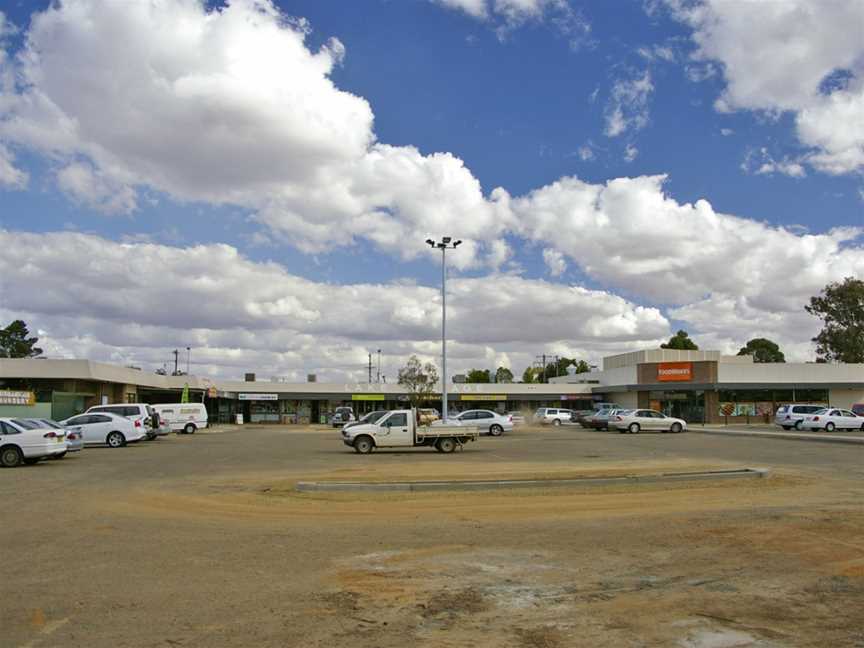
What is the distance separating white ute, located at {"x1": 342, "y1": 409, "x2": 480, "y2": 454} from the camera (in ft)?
90.0

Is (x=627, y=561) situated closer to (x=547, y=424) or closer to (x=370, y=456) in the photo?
(x=370, y=456)

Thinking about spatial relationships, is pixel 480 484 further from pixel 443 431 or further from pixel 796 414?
pixel 796 414

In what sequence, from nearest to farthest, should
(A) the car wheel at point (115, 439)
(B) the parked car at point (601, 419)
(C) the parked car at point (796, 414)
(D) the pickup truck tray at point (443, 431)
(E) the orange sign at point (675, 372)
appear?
(D) the pickup truck tray at point (443, 431)
(A) the car wheel at point (115, 439)
(C) the parked car at point (796, 414)
(B) the parked car at point (601, 419)
(E) the orange sign at point (675, 372)

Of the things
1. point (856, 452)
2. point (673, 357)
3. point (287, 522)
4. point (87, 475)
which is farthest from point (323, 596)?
point (673, 357)

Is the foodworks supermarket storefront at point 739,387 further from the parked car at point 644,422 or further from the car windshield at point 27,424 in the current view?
the car windshield at point 27,424

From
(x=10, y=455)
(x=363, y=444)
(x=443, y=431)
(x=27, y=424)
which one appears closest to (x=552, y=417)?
(x=443, y=431)

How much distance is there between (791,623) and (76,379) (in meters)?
53.9

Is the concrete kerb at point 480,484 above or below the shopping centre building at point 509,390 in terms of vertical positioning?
below

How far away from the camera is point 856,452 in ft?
89.9

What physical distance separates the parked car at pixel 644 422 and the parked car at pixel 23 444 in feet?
107

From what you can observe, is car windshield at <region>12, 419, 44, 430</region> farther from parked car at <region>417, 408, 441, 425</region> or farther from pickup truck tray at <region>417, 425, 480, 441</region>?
parked car at <region>417, 408, 441, 425</region>

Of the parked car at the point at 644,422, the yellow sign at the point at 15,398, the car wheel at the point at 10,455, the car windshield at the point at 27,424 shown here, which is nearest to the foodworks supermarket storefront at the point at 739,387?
the parked car at the point at 644,422

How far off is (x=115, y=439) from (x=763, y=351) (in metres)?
115

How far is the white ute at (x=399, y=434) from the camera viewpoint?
27.4 metres
